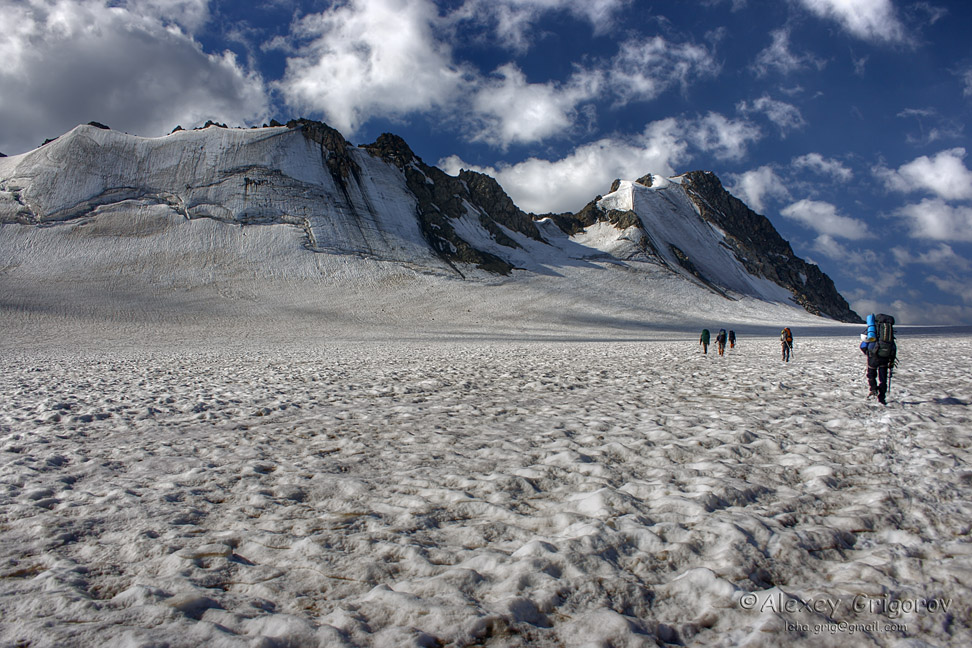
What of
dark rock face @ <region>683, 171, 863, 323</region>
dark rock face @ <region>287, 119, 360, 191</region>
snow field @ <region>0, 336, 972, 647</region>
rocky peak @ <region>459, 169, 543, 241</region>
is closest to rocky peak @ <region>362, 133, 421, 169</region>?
dark rock face @ <region>287, 119, 360, 191</region>

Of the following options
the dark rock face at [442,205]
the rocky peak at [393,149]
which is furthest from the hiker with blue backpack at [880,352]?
the rocky peak at [393,149]

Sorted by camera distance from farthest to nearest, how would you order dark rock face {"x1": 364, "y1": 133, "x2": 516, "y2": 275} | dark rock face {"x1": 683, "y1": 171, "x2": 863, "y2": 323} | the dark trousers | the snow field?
dark rock face {"x1": 683, "y1": 171, "x2": 863, "y2": 323} < dark rock face {"x1": 364, "y1": 133, "x2": 516, "y2": 275} < the dark trousers < the snow field

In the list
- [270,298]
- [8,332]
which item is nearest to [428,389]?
[8,332]

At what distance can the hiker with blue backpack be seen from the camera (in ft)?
29.1

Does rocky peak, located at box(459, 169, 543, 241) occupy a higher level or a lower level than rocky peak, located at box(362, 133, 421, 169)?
lower

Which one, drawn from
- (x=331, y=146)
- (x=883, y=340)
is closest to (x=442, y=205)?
(x=331, y=146)

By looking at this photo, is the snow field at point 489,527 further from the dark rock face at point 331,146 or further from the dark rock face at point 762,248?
the dark rock face at point 762,248

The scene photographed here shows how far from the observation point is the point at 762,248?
430ft

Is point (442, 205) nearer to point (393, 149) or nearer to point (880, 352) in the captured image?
point (393, 149)

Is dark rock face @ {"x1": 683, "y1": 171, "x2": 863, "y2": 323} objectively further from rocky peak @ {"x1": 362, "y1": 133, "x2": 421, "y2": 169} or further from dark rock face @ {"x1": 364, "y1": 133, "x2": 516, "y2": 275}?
rocky peak @ {"x1": 362, "y1": 133, "x2": 421, "y2": 169}

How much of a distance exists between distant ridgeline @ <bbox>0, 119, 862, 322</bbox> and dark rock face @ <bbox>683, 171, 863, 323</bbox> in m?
9.68

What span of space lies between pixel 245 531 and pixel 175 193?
78.2 metres

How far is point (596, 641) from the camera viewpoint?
8.58ft

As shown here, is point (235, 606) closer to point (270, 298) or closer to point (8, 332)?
point (8, 332)
